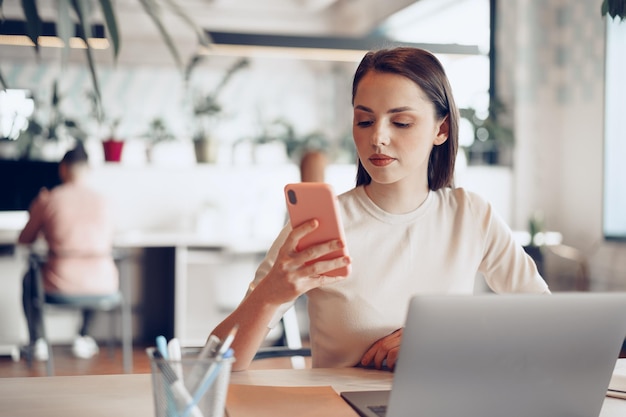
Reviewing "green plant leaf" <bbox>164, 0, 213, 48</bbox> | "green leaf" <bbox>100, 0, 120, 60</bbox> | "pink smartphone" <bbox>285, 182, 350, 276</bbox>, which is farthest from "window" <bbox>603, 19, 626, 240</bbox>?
"green leaf" <bbox>100, 0, 120, 60</bbox>

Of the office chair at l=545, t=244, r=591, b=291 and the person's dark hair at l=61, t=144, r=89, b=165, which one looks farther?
the office chair at l=545, t=244, r=591, b=291

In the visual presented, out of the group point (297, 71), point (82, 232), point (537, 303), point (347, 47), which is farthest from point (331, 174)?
point (537, 303)

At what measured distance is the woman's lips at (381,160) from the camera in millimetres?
1485

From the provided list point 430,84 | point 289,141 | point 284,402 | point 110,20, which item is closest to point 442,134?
point 430,84

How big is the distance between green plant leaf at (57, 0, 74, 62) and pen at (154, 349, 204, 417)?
1.37 ft

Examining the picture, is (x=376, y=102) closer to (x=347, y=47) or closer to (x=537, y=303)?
(x=537, y=303)

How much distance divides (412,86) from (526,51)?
4.58 m

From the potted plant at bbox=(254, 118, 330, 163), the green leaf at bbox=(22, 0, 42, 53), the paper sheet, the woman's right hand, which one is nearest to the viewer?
the green leaf at bbox=(22, 0, 42, 53)

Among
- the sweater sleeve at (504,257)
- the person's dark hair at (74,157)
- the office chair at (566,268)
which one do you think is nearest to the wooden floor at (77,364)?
the person's dark hair at (74,157)

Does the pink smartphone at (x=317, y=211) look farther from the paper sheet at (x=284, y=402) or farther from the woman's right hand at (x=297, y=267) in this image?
the paper sheet at (x=284, y=402)

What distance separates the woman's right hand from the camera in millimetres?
1202

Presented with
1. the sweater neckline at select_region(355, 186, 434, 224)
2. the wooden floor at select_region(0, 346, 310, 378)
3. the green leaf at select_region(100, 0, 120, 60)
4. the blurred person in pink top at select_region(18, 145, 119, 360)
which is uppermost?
the green leaf at select_region(100, 0, 120, 60)

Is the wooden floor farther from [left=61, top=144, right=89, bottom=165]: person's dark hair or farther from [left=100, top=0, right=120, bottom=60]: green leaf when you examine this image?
[left=100, top=0, right=120, bottom=60]: green leaf

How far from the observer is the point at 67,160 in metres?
4.34
